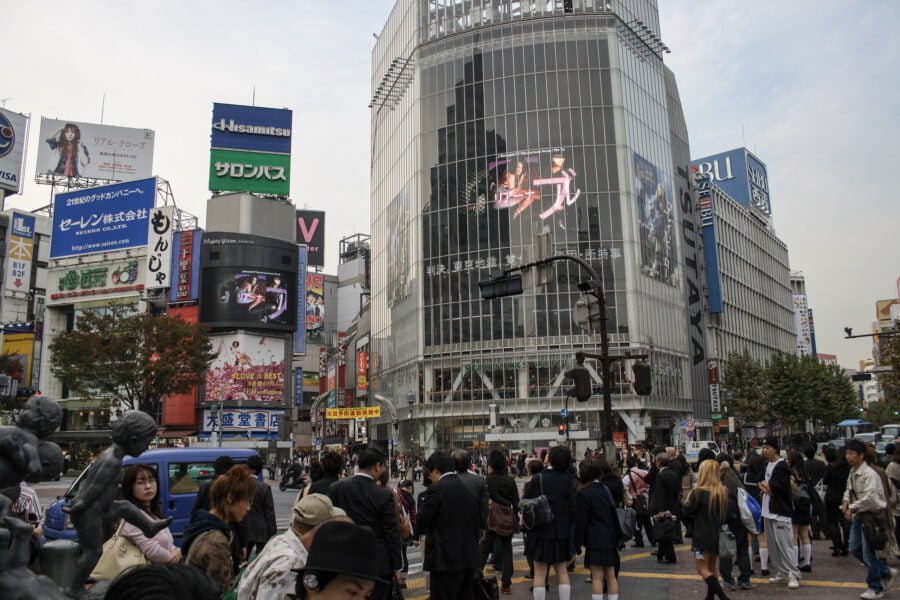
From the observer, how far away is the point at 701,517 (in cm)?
902

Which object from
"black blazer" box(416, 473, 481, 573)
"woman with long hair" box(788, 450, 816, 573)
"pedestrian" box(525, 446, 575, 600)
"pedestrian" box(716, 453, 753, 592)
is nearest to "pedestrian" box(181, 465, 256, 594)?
"black blazer" box(416, 473, 481, 573)

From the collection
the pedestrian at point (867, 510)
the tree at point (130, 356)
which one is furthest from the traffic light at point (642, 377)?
the tree at point (130, 356)

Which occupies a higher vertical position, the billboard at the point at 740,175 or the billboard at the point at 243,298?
the billboard at the point at 740,175

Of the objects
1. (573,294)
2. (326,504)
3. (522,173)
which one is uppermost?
(522,173)

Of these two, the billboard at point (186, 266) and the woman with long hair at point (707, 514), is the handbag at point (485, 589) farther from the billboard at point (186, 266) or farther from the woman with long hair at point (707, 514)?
the billboard at point (186, 266)

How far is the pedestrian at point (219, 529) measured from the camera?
4406mm

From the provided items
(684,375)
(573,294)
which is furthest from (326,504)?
(684,375)

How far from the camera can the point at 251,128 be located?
76.8 metres

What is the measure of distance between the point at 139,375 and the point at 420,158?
31.1m

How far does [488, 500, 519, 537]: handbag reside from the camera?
10.1 m

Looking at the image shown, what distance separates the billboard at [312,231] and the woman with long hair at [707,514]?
335 ft

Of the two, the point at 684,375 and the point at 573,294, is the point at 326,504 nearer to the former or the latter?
the point at 573,294

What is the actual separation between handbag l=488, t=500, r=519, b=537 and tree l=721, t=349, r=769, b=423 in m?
60.5

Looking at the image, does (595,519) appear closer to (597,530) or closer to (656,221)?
(597,530)
